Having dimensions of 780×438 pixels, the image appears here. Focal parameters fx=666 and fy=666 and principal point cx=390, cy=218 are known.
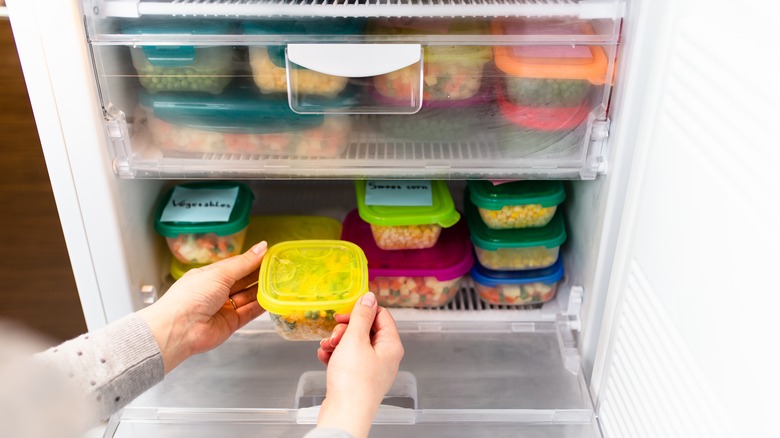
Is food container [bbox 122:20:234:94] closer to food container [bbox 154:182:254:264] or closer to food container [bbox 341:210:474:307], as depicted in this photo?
food container [bbox 154:182:254:264]

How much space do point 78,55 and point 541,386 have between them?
2.72 feet

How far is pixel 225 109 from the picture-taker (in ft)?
→ 3.26

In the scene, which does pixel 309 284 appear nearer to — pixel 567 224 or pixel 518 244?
pixel 518 244

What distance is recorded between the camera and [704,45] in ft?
2.22

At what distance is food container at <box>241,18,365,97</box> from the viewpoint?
0.94 meters

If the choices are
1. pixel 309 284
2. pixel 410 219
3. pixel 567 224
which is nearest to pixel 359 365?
pixel 309 284

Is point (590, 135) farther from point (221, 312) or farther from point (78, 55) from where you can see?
point (78, 55)

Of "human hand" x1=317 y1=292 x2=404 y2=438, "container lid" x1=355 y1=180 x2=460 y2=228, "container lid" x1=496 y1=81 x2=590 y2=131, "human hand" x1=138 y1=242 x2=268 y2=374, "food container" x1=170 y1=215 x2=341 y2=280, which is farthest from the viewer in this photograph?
"food container" x1=170 y1=215 x2=341 y2=280

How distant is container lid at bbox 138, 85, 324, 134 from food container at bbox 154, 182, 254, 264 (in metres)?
0.18

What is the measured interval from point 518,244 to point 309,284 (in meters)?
0.38

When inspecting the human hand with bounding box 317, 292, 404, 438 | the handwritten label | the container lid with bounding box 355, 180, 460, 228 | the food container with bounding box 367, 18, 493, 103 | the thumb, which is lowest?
the human hand with bounding box 317, 292, 404, 438

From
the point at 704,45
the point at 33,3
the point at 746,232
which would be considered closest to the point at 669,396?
the point at 746,232

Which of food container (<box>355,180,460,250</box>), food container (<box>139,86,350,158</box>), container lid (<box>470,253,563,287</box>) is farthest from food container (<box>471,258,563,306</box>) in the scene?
food container (<box>139,86,350,158</box>)

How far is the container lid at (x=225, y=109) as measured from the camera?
3.25ft
